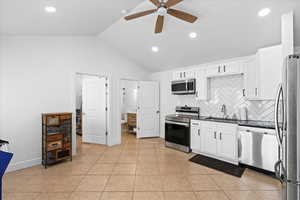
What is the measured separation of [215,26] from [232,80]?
1.57 meters

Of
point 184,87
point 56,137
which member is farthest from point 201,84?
point 56,137

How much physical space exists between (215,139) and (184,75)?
214 centimetres

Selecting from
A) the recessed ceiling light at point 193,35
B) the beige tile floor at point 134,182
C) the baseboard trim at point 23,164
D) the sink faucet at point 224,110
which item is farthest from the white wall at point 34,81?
the sink faucet at point 224,110

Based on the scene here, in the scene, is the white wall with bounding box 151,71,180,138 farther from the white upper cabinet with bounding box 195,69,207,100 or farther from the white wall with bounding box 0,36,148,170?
the white wall with bounding box 0,36,148,170

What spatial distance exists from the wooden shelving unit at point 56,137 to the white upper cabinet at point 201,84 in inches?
139

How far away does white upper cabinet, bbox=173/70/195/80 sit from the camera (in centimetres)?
473

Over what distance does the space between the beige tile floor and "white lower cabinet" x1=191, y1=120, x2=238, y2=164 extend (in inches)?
19.2

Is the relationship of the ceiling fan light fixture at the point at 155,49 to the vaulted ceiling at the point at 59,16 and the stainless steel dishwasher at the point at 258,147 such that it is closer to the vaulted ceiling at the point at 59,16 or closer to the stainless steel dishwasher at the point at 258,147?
the vaulted ceiling at the point at 59,16

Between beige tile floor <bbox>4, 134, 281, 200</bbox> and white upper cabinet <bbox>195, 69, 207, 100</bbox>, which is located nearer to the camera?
beige tile floor <bbox>4, 134, 281, 200</bbox>

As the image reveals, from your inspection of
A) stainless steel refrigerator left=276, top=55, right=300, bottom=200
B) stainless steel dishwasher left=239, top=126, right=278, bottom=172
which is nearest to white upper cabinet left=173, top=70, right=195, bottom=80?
stainless steel dishwasher left=239, top=126, right=278, bottom=172

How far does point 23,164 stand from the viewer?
3.30 metres

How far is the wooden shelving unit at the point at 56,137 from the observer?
3362mm

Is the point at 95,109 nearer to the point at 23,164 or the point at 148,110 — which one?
the point at 148,110

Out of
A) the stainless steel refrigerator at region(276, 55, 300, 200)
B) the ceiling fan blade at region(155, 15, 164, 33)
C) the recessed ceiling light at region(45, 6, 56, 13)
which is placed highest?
the recessed ceiling light at region(45, 6, 56, 13)
